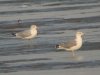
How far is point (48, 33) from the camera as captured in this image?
70.6 ft

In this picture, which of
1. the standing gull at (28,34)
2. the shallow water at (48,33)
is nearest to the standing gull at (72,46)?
the shallow water at (48,33)

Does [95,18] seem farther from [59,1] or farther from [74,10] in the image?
[59,1]

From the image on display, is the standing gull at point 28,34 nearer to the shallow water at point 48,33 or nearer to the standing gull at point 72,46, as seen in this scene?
the shallow water at point 48,33

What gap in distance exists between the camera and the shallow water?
15.0 metres

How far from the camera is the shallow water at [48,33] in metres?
15.0

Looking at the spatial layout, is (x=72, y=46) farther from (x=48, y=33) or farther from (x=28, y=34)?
(x=48, y=33)

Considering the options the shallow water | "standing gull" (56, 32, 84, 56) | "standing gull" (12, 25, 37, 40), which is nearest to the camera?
the shallow water

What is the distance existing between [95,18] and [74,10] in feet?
12.5

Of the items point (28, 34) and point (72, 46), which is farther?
point (28, 34)

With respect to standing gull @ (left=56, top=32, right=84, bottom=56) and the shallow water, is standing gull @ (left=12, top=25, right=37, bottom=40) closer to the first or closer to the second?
the shallow water

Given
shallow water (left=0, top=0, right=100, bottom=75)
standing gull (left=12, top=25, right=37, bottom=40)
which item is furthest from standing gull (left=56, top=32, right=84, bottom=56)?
standing gull (left=12, top=25, right=37, bottom=40)

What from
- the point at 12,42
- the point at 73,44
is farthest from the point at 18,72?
the point at 12,42

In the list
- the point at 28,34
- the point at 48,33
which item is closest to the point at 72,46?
the point at 28,34

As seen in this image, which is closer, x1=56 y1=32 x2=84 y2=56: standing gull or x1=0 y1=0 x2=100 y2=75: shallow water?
x1=0 y1=0 x2=100 y2=75: shallow water
